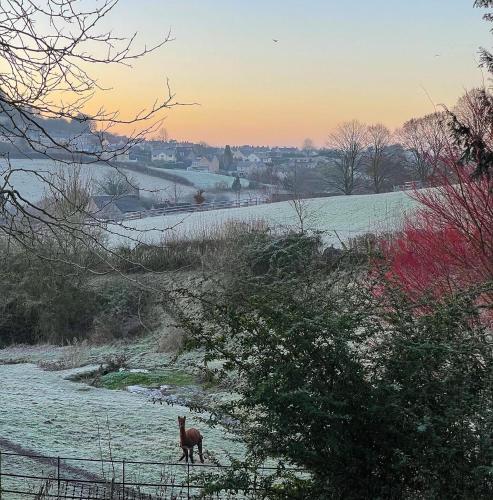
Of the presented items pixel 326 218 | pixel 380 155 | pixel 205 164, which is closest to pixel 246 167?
pixel 205 164

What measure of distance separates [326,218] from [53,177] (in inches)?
970

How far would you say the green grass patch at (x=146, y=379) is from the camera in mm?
17656

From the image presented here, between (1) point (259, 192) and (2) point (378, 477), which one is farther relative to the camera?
(1) point (259, 192)

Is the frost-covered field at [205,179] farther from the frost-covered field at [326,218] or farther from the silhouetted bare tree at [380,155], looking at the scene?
the frost-covered field at [326,218]

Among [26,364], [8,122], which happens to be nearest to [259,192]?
[26,364]

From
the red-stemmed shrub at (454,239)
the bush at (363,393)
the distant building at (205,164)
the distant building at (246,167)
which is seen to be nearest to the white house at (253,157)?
the distant building at (246,167)

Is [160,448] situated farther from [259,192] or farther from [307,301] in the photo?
[259,192]

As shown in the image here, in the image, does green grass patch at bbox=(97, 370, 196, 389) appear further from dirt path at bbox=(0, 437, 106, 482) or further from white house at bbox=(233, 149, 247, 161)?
white house at bbox=(233, 149, 247, 161)

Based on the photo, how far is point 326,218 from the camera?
1346 inches

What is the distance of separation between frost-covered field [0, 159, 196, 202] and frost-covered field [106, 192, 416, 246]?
3.60 m

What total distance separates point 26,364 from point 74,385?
14.4ft

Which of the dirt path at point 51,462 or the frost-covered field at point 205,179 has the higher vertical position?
the frost-covered field at point 205,179

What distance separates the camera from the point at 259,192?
5831 cm

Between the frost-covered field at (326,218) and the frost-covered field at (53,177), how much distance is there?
360cm
